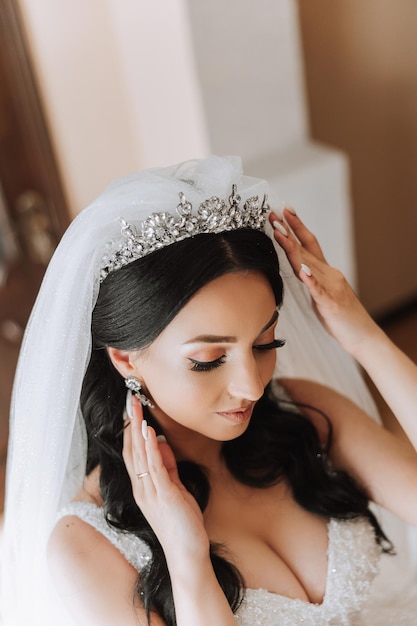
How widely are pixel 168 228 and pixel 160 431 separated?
1.58 ft

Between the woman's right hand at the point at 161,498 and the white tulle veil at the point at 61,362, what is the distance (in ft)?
0.49

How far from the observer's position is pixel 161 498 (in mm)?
1326

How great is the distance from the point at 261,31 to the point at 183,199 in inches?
61.2

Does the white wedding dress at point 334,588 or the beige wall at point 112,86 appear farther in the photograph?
the beige wall at point 112,86

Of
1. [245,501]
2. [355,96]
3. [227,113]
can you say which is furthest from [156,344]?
[355,96]

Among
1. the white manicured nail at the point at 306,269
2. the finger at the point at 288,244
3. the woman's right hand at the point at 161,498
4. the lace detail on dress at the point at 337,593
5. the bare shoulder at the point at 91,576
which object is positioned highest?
the finger at the point at 288,244

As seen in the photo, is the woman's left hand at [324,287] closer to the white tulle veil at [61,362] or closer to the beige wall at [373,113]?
the white tulle veil at [61,362]

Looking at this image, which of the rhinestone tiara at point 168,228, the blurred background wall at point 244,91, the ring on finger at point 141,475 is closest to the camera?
the rhinestone tiara at point 168,228

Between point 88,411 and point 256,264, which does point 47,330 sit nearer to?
point 88,411

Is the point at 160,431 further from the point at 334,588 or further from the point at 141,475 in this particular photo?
the point at 334,588

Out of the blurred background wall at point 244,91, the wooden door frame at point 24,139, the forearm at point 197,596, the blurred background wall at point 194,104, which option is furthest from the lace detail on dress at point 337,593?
the wooden door frame at point 24,139

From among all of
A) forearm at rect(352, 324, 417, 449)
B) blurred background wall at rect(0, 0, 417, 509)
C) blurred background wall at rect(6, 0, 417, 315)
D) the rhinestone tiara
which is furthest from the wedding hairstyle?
blurred background wall at rect(6, 0, 417, 315)

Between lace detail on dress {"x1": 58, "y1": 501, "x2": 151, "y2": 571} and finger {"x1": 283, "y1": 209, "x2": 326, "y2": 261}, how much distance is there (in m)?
0.68

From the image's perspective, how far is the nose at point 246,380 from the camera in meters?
1.29
